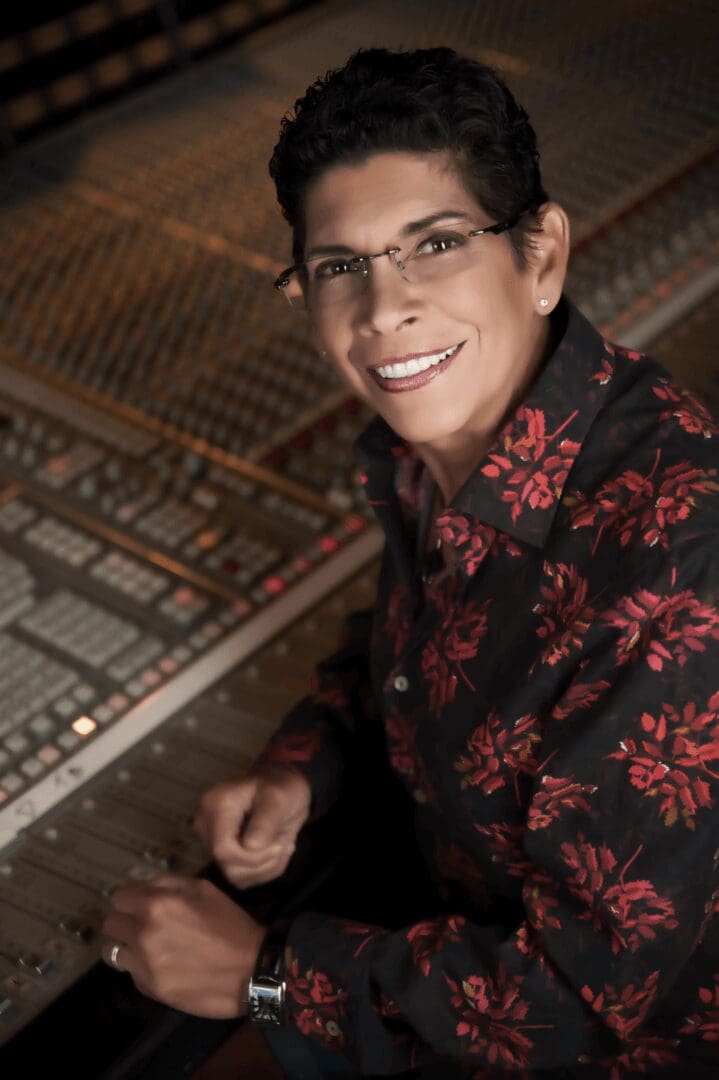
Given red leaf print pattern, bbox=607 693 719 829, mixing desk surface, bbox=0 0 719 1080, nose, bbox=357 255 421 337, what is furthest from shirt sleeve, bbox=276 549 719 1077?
nose, bbox=357 255 421 337

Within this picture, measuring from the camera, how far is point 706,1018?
125 centimetres

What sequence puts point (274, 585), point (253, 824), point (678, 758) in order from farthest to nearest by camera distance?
point (274, 585) → point (253, 824) → point (678, 758)

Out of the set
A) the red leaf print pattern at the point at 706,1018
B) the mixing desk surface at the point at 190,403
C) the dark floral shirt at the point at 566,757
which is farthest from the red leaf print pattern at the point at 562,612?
the mixing desk surface at the point at 190,403

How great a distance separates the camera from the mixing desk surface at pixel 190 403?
4.72 ft

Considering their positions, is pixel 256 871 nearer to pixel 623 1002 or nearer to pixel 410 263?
pixel 623 1002

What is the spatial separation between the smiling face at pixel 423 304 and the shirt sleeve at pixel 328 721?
0.39 m

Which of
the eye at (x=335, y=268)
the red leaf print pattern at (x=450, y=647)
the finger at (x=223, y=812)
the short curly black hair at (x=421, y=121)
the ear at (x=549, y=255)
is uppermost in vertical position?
the short curly black hair at (x=421, y=121)

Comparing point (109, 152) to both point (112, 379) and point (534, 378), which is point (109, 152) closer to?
point (112, 379)

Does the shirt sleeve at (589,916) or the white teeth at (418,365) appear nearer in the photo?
the shirt sleeve at (589,916)

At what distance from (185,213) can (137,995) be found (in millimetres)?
1228

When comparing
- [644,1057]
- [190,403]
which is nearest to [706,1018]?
[644,1057]

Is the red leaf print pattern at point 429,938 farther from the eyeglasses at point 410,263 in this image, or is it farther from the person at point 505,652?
the eyeglasses at point 410,263

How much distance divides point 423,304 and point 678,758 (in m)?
0.45

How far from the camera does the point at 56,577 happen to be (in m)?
1.65
